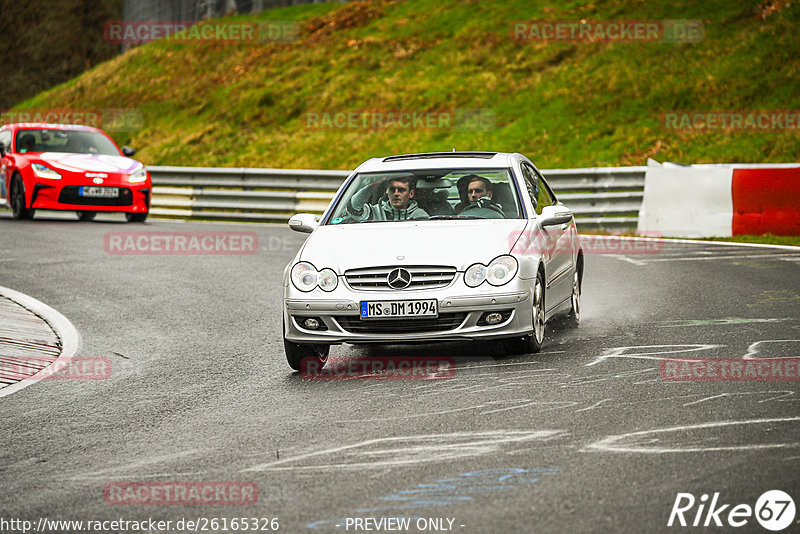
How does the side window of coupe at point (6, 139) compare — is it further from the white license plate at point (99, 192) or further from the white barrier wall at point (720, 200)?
the white barrier wall at point (720, 200)

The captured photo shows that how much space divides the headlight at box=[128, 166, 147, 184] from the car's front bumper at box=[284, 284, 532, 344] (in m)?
12.9

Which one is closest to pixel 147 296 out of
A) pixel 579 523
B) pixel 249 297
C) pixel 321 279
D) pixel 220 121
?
pixel 249 297

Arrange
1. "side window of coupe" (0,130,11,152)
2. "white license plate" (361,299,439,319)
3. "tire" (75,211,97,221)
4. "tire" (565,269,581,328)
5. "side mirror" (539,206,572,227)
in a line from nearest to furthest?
1. "white license plate" (361,299,439,319)
2. "side mirror" (539,206,572,227)
3. "tire" (565,269,581,328)
4. "side window of coupe" (0,130,11,152)
5. "tire" (75,211,97,221)

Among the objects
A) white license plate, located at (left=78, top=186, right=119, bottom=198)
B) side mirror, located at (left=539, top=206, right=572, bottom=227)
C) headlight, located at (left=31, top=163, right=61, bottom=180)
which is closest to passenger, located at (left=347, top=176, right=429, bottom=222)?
side mirror, located at (left=539, top=206, right=572, bottom=227)

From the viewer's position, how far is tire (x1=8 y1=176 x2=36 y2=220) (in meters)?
20.3

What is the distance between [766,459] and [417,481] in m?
1.61

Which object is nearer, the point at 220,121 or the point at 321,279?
the point at 321,279

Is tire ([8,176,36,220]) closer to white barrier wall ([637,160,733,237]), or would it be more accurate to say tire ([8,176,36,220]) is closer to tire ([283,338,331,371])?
white barrier wall ([637,160,733,237])

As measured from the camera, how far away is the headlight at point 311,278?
7934 millimetres

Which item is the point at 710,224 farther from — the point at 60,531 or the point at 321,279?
the point at 60,531

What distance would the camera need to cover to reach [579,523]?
4426 millimetres

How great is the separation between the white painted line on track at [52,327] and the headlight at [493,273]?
3136 mm

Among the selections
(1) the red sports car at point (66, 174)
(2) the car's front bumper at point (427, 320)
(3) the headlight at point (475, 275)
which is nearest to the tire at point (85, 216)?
(1) the red sports car at point (66, 174)

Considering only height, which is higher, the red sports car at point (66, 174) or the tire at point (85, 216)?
the red sports car at point (66, 174)
